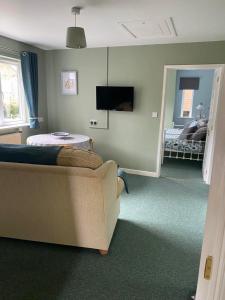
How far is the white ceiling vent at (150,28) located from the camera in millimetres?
2784

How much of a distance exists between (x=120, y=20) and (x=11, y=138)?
2.61 meters

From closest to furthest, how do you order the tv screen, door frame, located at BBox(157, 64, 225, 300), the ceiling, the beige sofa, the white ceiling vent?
door frame, located at BBox(157, 64, 225, 300)
the beige sofa
the ceiling
the white ceiling vent
the tv screen

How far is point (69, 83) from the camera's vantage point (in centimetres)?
462

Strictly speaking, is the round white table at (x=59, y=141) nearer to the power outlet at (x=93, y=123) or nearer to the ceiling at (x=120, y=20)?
the power outlet at (x=93, y=123)

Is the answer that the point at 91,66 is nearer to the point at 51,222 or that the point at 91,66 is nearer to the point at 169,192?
the point at 169,192

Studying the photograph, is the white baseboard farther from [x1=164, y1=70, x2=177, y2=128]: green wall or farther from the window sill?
[x1=164, y1=70, x2=177, y2=128]: green wall

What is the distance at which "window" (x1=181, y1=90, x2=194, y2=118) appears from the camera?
7398 mm

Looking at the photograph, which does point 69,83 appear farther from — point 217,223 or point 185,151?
point 217,223

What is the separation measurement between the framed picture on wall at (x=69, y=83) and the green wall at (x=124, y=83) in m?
0.10

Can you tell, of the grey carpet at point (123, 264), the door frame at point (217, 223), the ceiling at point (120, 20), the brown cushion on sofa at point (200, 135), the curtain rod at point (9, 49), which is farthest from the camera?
the brown cushion on sofa at point (200, 135)

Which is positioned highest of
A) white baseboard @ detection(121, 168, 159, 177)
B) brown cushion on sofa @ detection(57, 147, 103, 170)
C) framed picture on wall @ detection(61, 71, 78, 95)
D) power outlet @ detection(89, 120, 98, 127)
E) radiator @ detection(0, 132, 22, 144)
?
framed picture on wall @ detection(61, 71, 78, 95)

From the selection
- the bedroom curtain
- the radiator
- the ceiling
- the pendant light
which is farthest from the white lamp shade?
the bedroom curtain

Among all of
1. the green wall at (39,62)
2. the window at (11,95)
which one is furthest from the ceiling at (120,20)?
the window at (11,95)

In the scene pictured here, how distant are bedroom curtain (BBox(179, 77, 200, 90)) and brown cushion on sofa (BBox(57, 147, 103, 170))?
6.23 metres
